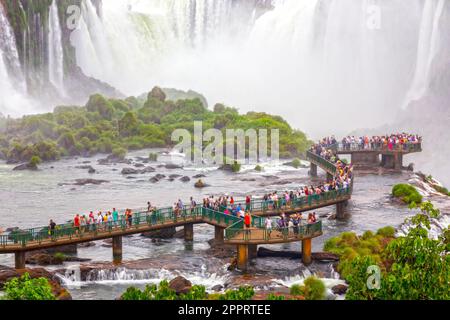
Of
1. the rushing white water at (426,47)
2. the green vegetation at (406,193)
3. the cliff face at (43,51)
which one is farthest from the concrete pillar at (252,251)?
the cliff face at (43,51)

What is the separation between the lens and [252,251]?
3328cm

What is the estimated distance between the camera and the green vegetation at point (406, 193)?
4403cm

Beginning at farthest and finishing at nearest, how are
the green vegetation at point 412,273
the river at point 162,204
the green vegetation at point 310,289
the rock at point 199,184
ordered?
1. the rock at point 199,184
2. the river at point 162,204
3. the green vegetation at point 310,289
4. the green vegetation at point 412,273

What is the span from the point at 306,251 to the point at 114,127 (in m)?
52.4

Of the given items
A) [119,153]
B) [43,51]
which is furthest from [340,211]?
[43,51]

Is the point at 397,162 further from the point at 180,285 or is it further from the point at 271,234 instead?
the point at 180,285

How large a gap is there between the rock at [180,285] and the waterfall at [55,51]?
278 ft

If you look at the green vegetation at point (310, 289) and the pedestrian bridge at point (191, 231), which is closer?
the green vegetation at point (310, 289)

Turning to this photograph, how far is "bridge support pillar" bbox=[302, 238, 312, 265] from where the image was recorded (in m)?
31.9

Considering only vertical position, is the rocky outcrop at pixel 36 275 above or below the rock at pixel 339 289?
above

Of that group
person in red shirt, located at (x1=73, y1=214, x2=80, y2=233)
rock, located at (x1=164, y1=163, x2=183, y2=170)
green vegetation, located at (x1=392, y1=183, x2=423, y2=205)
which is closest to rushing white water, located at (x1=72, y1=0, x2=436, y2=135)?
rock, located at (x1=164, y1=163, x2=183, y2=170)

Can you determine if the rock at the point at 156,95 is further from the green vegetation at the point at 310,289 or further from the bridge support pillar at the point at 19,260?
the green vegetation at the point at 310,289

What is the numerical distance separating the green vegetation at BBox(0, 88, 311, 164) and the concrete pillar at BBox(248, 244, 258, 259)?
37.3m

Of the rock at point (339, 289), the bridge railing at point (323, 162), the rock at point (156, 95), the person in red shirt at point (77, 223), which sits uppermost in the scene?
the rock at point (156, 95)
